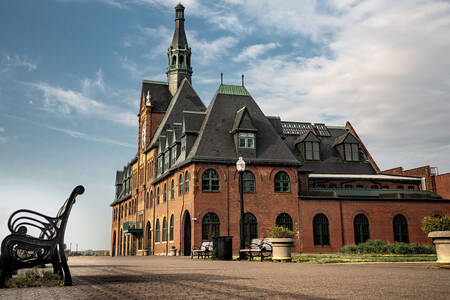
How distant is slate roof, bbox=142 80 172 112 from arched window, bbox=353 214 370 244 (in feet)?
90.1

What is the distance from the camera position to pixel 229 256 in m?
22.6

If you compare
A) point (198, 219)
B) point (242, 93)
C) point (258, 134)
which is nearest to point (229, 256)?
point (198, 219)

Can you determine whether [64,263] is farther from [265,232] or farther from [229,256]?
[265,232]

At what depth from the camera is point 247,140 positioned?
126ft

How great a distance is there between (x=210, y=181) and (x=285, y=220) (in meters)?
7.29

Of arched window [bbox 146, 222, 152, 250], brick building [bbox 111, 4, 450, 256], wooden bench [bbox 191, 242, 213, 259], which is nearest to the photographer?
wooden bench [bbox 191, 242, 213, 259]

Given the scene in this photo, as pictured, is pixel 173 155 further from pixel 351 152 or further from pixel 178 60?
pixel 178 60

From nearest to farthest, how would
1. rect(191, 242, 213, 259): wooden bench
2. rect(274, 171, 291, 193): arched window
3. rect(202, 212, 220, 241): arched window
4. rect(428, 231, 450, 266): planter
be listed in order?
1. rect(428, 231, 450, 266): planter
2. rect(191, 242, 213, 259): wooden bench
3. rect(202, 212, 220, 241): arched window
4. rect(274, 171, 291, 193): arched window

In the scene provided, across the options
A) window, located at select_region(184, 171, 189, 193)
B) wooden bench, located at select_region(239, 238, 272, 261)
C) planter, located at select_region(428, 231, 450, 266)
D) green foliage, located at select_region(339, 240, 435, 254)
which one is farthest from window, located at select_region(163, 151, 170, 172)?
planter, located at select_region(428, 231, 450, 266)

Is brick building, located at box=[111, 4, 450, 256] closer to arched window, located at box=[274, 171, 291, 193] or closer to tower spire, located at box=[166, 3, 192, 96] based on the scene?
arched window, located at box=[274, 171, 291, 193]

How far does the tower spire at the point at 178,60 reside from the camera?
57525 mm

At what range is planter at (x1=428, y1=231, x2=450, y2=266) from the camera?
12.9 meters

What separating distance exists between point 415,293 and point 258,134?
3319 cm

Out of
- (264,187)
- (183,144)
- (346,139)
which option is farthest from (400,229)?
(183,144)
